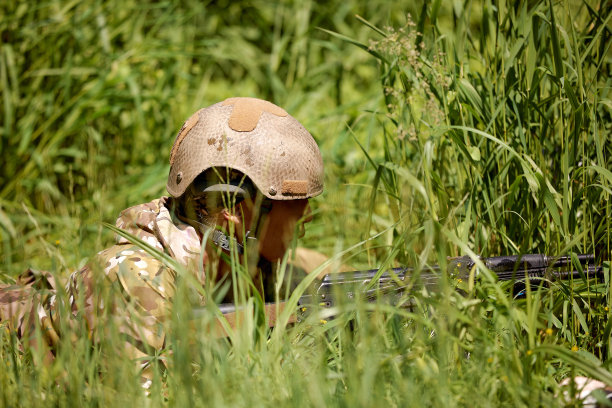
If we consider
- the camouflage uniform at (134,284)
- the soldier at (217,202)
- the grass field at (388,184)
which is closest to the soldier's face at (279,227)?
the soldier at (217,202)

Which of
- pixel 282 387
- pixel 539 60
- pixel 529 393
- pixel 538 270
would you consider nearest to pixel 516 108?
pixel 539 60

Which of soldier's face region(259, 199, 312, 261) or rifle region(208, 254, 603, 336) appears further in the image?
soldier's face region(259, 199, 312, 261)

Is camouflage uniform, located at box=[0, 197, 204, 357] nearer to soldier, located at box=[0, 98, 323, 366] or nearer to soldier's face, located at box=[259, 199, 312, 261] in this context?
soldier, located at box=[0, 98, 323, 366]

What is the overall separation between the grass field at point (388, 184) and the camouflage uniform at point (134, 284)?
0.37 ft

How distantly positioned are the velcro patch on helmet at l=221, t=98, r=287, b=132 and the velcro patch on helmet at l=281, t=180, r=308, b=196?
23cm

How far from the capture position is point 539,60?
2379 mm

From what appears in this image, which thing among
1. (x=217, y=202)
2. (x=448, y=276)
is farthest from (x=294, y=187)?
(x=448, y=276)

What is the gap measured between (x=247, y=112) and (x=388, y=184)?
59cm

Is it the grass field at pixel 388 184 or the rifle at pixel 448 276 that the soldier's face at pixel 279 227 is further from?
→ the rifle at pixel 448 276

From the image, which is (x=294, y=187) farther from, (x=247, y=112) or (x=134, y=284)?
(x=134, y=284)

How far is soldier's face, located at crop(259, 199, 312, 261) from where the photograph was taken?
2375mm

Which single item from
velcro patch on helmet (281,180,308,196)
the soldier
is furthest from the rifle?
velcro patch on helmet (281,180,308,196)

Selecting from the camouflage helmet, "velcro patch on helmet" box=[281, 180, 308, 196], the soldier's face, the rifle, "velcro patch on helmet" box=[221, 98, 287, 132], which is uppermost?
"velcro patch on helmet" box=[221, 98, 287, 132]

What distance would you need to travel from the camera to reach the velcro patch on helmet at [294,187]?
7.57 ft
